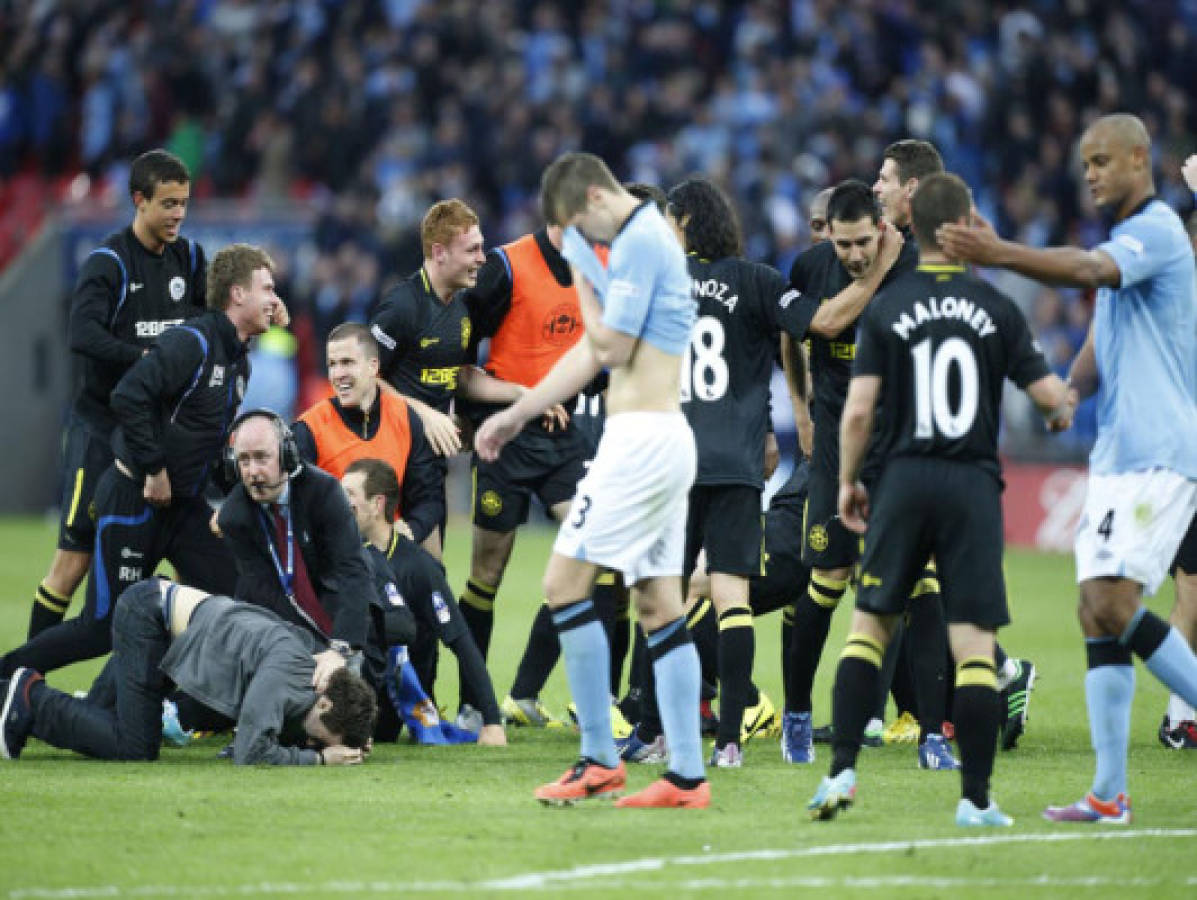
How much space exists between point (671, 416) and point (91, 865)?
2.60m

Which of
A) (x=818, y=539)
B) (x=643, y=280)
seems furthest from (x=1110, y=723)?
(x=643, y=280)

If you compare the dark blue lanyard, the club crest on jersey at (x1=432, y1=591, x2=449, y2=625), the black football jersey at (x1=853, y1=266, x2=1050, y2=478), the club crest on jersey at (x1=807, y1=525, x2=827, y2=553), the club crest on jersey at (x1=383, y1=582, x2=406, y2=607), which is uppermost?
the black football jersey at (x1=853, y1=266, x2=1050, y2=478)

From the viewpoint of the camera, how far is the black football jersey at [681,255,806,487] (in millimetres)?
8609

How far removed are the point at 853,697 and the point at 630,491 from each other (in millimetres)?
1088

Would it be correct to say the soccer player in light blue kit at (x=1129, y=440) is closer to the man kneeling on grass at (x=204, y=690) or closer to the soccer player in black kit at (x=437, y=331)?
the man kneeling on grass at (x=204, y=690)

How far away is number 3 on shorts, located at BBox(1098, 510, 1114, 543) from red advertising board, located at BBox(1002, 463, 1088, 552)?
1396 centimetres

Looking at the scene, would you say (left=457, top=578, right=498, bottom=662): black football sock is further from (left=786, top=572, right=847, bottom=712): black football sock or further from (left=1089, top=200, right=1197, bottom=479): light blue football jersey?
(left=1089, top=200, right=1197, bottom=479): light blue football jersey

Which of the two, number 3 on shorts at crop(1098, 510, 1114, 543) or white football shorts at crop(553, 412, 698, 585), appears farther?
white football shorts at crop(553, 412, 698, 585)

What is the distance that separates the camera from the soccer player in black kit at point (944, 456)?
21.9 feet

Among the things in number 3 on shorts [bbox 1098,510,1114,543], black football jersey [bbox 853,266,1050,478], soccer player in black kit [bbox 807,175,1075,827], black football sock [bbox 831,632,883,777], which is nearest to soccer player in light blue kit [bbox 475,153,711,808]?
black football sock [bbox 831,632,883,777]

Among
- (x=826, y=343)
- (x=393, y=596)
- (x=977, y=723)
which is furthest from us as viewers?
(x=393, y=596)

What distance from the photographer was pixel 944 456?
6699mm

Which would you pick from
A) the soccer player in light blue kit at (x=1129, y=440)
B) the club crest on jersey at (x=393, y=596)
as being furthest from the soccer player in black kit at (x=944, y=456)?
the club crest on jersey at (x=393, y=596)

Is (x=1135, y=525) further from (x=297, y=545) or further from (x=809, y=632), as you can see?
(x=297, y=545)
